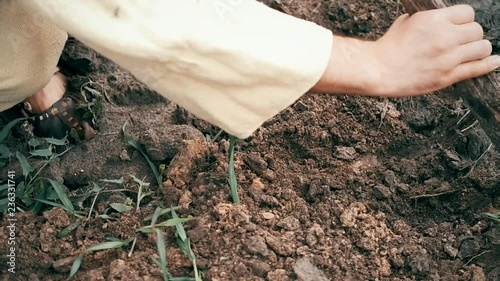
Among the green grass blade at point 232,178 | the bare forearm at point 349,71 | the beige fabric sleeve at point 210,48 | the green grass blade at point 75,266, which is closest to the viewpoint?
the beige fabric sleeve at point 210,48

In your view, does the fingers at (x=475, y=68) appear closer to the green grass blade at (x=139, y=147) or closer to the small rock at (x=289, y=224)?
the small rock at (x=289, y=224)

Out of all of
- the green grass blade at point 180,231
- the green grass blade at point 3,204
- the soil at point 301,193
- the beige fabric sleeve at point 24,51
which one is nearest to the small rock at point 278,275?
the soil at point 301,193

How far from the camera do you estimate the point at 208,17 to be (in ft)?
3.93

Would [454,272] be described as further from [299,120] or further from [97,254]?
[97,254]

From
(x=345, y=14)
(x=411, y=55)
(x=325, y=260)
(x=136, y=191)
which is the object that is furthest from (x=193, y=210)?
(x=345, y=14)

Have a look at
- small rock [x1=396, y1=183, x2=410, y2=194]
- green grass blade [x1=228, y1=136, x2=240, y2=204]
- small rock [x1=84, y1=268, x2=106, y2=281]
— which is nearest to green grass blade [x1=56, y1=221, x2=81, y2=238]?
small rock [x1=84, y1=268, x2=106, y2=281]

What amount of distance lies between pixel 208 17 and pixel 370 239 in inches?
26.0

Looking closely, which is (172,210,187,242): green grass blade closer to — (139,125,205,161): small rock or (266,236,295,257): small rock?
(266,236,295,257): small rock

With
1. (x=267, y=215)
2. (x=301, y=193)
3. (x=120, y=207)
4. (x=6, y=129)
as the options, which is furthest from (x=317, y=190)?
(x=6, y=129)

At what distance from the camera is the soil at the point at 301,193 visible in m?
1.52

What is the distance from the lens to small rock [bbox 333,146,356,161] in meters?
1.76

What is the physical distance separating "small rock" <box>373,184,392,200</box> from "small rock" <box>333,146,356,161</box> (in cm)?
12

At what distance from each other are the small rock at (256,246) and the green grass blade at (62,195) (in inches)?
18.1

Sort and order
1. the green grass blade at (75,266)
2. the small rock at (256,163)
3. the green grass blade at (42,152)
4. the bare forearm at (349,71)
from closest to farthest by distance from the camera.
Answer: the bare forearm at (349,71)
the green grass blade at (75,266)
the small rock at (256,163)
the green grass blade at (42,152)
